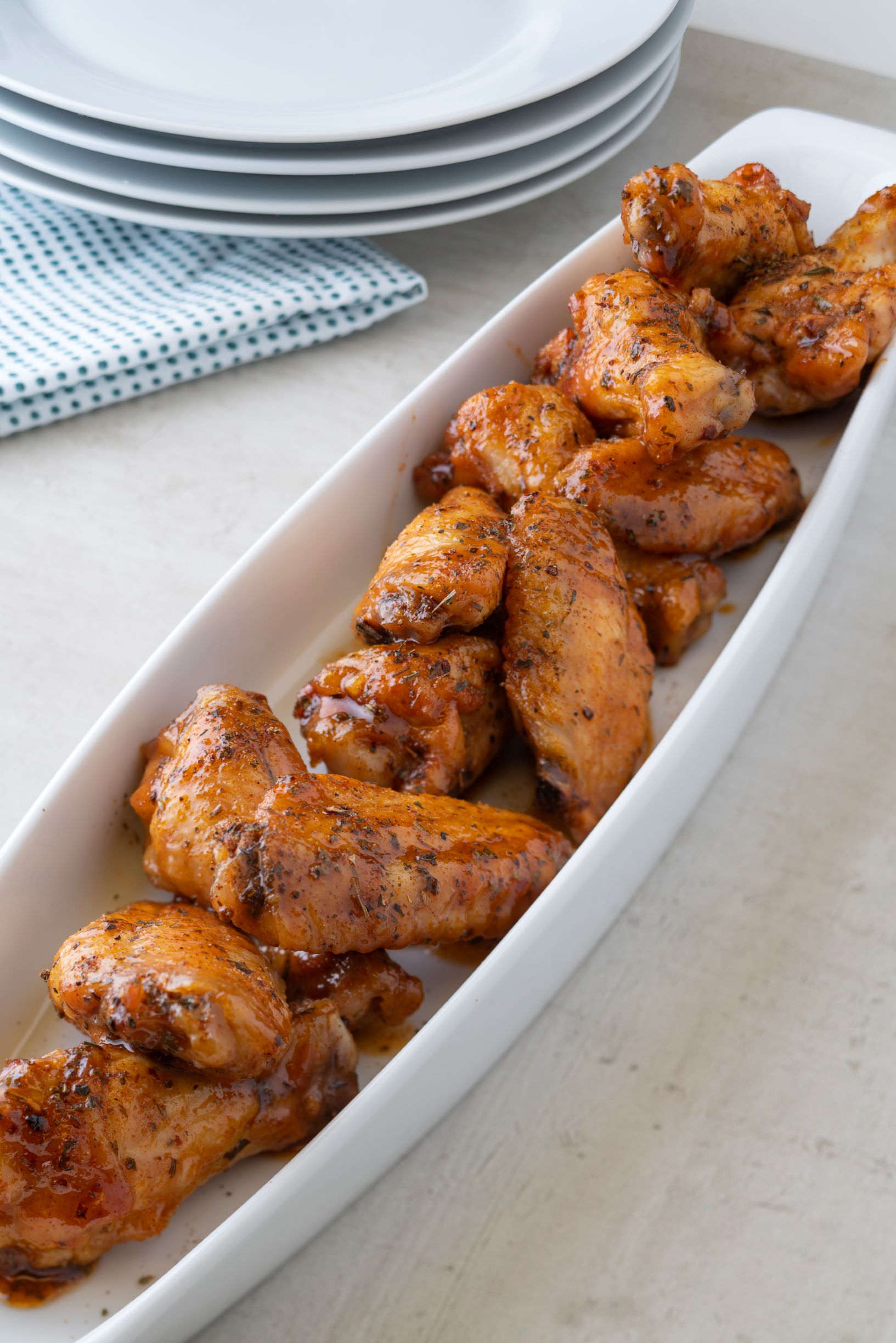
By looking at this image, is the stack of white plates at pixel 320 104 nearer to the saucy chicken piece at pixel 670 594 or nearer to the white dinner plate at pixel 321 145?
the white dinner plate at pixel 321 145

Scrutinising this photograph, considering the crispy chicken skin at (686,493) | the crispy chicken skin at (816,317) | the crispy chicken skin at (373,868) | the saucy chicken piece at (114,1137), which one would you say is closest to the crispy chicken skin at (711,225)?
the crispy chicken skin at (816,317)

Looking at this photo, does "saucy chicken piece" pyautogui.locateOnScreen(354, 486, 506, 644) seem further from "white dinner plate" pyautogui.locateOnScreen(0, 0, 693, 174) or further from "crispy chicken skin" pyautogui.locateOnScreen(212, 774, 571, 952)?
"white dinner plate" pyautogui.locateOnScreen(0, 0, 693, 174)

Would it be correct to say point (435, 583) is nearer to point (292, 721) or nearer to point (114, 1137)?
point (292, 721)

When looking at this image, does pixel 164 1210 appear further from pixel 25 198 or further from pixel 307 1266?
pixel 25 198

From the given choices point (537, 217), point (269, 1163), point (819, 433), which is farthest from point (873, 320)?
point (269, 1163)

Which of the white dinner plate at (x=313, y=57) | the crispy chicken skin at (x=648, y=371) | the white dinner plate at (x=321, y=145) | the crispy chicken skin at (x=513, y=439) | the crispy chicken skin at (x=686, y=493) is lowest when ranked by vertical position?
the crispy chicken skin at (x=686, y=493)
